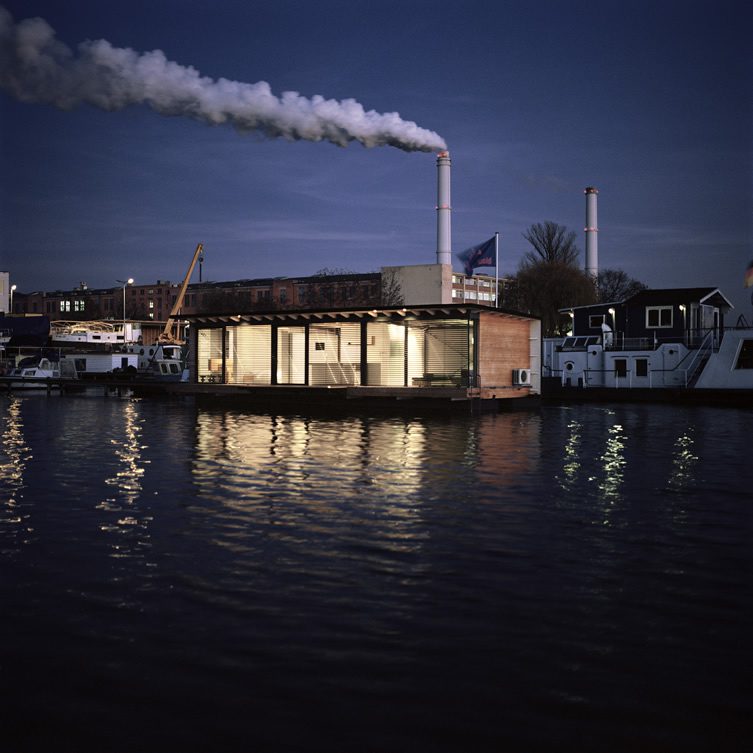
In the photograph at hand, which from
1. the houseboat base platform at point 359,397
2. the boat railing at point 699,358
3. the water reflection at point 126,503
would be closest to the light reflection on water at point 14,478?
the water reflection at point 126,503

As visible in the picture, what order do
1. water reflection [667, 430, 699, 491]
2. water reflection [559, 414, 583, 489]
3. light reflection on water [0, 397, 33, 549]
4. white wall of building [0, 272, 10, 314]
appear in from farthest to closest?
1. white wall of building [0, 272, 10, 314]
2. water reflection [559, 414, 583, 489]
3. water reflection [667, 430, 699, 491]
4. light reflection on water [0, 397, 33, 549]

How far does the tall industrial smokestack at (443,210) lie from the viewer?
282 ft

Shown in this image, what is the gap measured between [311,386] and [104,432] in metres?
17.2

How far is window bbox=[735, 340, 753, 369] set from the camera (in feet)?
176

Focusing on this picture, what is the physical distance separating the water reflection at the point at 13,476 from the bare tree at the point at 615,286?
81.5m

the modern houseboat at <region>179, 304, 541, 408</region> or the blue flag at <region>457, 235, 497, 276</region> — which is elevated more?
the blue flag at <region>457, 235, 497, 276</region>

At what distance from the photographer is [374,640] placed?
696 cm

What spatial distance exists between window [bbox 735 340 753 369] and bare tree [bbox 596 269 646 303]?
47.7 metres

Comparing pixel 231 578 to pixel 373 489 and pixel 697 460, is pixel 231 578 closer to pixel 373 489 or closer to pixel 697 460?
pixel 373 489

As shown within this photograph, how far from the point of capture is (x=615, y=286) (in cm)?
10338

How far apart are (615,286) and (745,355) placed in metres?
51.0

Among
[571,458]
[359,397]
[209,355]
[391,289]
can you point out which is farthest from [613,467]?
[391,289]

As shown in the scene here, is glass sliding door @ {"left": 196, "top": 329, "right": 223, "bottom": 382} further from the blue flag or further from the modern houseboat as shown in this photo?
the blue flag

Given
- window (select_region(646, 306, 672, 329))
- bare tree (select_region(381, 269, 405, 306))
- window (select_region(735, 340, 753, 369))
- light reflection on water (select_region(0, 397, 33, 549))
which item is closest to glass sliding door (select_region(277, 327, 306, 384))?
light reflection on water (select_region(0, 397, 33, 549))
